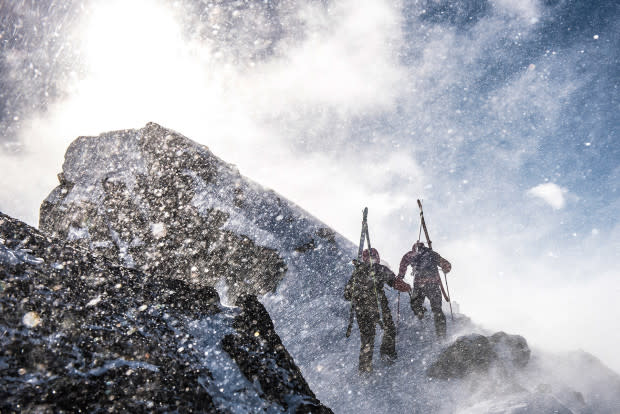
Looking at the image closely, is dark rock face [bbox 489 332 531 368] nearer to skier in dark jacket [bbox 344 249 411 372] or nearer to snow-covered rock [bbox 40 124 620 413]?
snow-covered rock [bbox 40 124 620 413]

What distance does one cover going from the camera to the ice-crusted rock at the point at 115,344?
1.73 metres

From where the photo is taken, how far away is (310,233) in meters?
11.6

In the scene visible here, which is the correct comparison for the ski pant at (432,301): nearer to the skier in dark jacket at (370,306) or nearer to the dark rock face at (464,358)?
the dark rock face at (464,358)

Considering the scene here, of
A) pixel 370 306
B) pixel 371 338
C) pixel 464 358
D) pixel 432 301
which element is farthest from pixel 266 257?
pixel 464 358

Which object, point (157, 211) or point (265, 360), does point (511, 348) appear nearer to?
point (265, 360)

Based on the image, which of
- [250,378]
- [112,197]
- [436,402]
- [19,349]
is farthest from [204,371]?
[112,197]

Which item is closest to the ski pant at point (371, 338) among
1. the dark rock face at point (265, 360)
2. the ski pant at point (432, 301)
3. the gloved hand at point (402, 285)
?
the gloved hand at point (402, 285)

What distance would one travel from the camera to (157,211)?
12.3 meters

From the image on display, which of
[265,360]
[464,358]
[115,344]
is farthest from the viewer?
[464,358]

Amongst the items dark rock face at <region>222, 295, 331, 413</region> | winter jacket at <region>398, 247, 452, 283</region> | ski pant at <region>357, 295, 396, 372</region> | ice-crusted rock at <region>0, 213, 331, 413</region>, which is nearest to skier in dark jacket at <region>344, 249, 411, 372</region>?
ski pant at <region>357, 295, 396, 372</region>

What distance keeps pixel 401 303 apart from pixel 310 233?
156 inches

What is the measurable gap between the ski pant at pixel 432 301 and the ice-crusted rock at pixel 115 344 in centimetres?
770

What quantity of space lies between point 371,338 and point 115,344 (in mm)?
7622

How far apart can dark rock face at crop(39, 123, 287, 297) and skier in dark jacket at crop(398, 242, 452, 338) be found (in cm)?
432
